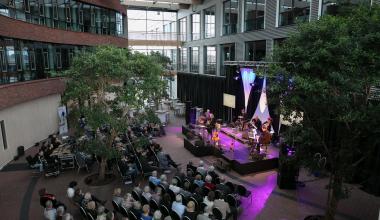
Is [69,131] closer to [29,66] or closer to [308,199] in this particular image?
[29,66]

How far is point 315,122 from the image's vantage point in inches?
312

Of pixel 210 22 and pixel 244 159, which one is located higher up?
pixel 210 22

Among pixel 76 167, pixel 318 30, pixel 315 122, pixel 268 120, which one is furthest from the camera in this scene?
pixel 268 120

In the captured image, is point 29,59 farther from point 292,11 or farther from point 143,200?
point 292,11

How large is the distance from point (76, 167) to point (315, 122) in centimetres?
1112

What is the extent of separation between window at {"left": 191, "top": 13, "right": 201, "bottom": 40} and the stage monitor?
32.6ft

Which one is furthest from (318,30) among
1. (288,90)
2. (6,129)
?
(6,129)

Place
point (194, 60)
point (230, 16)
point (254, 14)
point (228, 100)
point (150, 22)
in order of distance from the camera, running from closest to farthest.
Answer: point (254, 14), point (228, 100), point (230, 16), point (194, 60), point (150, 22)

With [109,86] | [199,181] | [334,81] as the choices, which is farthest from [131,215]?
[334,81]

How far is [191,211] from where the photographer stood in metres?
8.16

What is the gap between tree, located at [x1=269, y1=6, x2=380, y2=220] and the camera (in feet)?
21.3

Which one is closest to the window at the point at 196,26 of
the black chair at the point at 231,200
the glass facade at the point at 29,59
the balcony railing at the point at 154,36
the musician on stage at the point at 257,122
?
the balcony railing at the point at 154,36

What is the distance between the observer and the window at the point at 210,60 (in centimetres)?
2621

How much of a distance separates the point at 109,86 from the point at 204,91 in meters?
15.1
